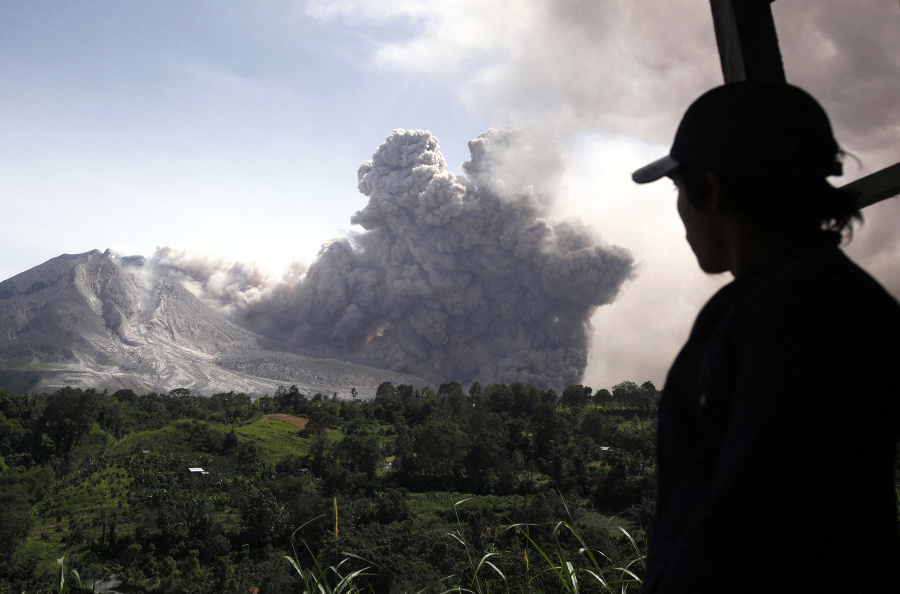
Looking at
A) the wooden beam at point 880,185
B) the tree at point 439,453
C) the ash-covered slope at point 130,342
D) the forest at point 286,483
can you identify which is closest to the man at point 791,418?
the wooden beam at point 880,185

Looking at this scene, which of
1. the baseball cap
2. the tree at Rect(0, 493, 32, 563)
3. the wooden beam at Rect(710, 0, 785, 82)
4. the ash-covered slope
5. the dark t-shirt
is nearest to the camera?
the dark t-shirt

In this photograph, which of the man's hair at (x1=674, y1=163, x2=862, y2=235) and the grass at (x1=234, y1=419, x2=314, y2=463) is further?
the grass at (x1=234, y1=419, x2=314, y2=463)

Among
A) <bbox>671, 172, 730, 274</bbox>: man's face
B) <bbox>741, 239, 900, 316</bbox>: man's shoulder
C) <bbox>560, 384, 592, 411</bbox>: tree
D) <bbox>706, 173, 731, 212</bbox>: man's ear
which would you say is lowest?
<bbox>560, 384, 592, 411</bbox>: tree

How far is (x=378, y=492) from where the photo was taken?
105 ft

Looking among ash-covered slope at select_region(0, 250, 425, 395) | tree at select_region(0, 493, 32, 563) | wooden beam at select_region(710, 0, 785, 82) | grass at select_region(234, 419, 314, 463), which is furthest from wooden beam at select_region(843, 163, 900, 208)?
ash-covered slope at select_region(0, 250, 425, 395)

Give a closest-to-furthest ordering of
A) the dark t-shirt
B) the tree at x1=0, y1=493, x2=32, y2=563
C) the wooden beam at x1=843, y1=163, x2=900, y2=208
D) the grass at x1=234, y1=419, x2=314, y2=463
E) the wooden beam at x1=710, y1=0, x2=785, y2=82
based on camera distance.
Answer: the dark t-shirt < the wooden beam at x1=843, y1=163, x2=900, y2=208 < the wooden beam at x1=710, y1=0, x2=785, y2=82 < the tree at x1=0, y1=493, x2=32, y2=563 < the grass at x1=234, y1=419, x2=314, y2=463

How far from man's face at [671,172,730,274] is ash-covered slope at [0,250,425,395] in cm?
7602

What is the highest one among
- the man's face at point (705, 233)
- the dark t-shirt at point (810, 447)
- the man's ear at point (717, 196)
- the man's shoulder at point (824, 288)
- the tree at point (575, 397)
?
the man's ear at point (717, 196)

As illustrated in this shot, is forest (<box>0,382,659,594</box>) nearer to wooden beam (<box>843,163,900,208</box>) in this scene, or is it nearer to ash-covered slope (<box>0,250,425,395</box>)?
wooden beam (<box>843,163,900,208</box>)

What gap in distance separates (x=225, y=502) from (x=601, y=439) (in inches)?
862

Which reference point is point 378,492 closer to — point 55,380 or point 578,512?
point 578,512

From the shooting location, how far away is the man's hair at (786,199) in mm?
993

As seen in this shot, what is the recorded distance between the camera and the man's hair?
0.99m

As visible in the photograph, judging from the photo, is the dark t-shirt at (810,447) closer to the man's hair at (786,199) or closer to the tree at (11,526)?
the man's hair at (786,199)
